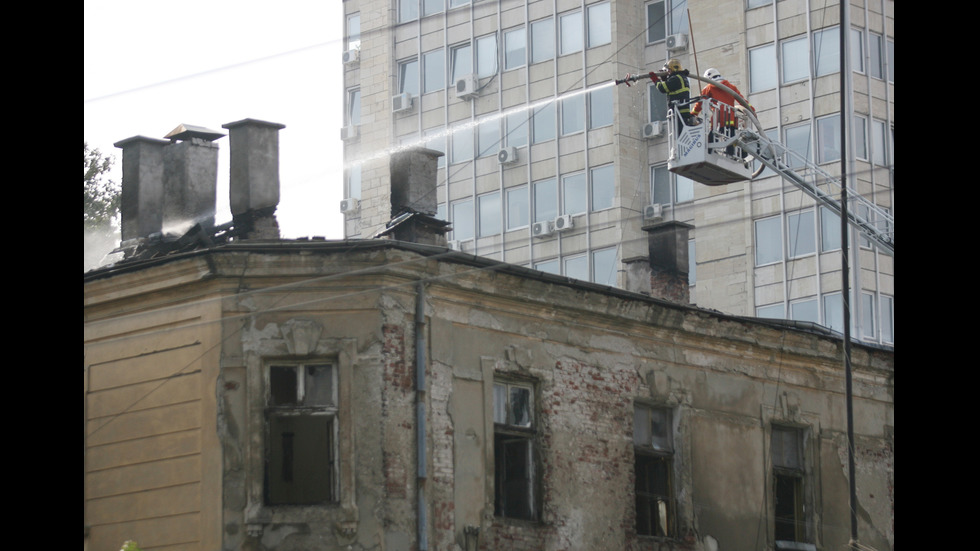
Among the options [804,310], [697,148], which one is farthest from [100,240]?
[697,148]

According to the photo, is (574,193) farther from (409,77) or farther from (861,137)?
(861,137)

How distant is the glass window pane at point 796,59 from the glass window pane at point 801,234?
4358mm

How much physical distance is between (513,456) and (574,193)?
35879 millimetres

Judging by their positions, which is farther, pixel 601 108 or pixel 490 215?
pixel 490 215

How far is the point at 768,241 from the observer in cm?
5109

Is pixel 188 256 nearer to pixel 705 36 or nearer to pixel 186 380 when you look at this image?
pixel 186 380

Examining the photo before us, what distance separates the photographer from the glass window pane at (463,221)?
5916cm

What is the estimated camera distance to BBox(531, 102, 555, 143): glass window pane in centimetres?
5762

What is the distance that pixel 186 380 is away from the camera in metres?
20.0

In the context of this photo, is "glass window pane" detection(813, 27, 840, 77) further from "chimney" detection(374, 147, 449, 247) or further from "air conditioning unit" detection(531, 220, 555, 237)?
"chimney" detection(374, 147, 449, 247)

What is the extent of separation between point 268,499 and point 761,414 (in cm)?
842

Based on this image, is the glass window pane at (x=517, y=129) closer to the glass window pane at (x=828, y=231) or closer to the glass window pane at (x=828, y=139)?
the glass window pane at (x=828, y=139)

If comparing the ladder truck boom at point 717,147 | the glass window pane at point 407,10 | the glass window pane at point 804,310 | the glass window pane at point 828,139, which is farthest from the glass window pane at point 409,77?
the ladder truck boom at point 717,147
